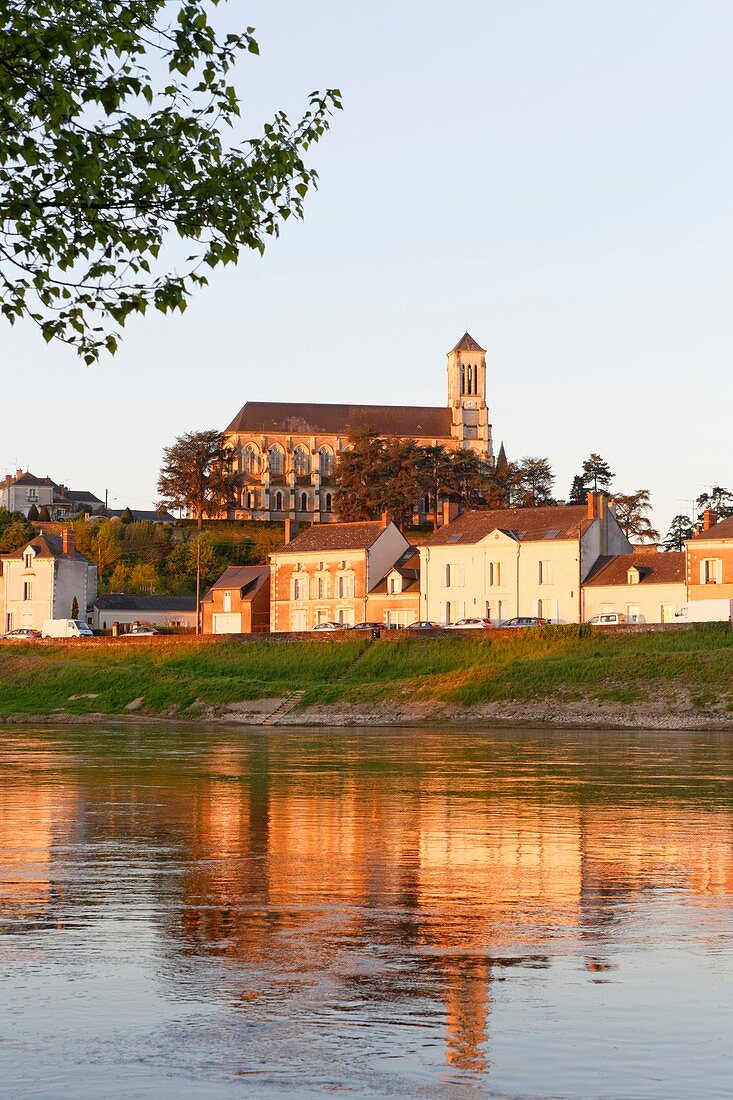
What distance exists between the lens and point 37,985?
10.4 meters

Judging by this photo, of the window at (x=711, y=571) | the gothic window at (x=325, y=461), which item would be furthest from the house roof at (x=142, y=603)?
the gothic window at (x=325, y=461)

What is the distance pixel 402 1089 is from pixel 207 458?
14531cm

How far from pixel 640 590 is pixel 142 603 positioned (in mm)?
44081

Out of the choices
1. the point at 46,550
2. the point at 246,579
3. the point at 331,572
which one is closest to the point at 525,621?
the point at 331,572

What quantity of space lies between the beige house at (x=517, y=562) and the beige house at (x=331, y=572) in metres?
4.67

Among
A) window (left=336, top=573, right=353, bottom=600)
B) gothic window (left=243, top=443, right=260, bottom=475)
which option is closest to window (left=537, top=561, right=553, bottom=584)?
window (left=336, top=573, right=353, bottom=600)

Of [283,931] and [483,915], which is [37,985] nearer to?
[283,931]

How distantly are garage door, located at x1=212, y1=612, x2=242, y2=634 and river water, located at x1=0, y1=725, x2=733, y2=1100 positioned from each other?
79.3 meters

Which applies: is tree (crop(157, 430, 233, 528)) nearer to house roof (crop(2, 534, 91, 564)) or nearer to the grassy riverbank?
house roof (crop(2, 534, 91, 564))

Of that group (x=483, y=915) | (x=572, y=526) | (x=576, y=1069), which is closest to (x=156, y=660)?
(x=572, y=526)

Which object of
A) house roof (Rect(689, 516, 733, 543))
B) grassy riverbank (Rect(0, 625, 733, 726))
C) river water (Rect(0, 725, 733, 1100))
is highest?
house roof (Rect(689, 516, 733, 543))

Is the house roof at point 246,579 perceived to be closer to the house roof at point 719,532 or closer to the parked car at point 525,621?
the parked car at point 525,621

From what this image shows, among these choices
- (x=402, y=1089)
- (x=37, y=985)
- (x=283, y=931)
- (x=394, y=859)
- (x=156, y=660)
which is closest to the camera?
(x=402, y=1089)

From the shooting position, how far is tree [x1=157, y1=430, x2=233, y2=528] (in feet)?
495
